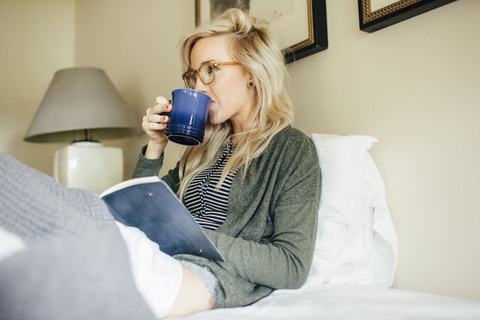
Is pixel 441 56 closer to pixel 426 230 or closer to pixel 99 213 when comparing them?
pixel 426 230

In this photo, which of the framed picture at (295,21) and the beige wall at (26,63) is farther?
the beige wall at (26,63)

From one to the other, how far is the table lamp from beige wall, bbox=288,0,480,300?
3.87 ft

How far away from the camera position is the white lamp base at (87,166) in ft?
5.52

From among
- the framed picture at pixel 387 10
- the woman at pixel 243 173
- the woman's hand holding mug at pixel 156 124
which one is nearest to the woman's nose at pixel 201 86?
the woman at pixel 243 173

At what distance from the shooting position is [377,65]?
961mm

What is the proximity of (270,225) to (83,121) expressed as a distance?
4.06ft

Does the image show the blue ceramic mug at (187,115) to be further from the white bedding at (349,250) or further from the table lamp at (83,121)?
the table lamp at (83,121)

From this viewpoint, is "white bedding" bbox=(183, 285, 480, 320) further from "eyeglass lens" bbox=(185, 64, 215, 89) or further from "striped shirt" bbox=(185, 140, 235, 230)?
"eyeglass lens" bbox=(185, 64, 215, 89)

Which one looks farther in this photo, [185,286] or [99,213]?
[185,286]

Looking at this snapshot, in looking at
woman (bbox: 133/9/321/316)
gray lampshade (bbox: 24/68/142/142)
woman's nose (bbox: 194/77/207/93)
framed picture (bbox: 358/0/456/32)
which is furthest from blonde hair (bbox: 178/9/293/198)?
gray lampshade (bbox: 24/68/142/142)

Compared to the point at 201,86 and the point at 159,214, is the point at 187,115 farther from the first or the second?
the point at 159,214

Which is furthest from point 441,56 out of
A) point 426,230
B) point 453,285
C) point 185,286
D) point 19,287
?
point 19,287

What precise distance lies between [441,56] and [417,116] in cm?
15

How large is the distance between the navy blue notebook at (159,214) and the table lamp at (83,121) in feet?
3.69
